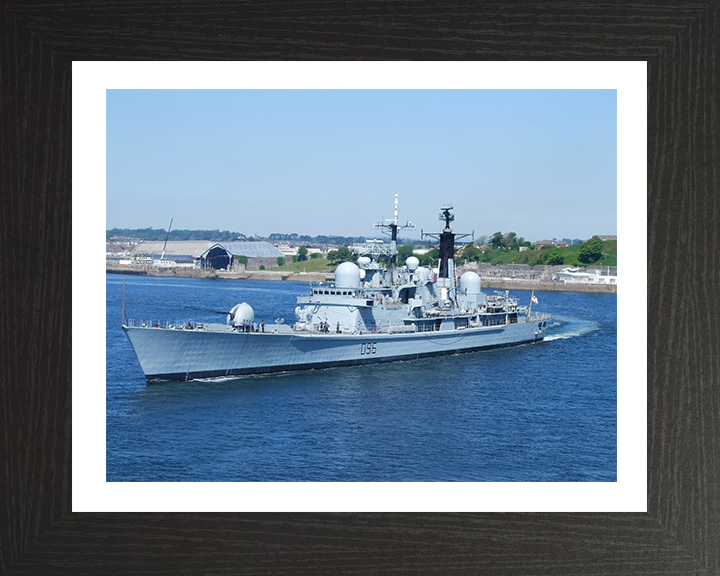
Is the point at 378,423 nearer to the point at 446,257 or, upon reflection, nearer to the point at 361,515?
the point at 361,515

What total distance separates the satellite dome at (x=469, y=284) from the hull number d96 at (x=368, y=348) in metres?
5.41

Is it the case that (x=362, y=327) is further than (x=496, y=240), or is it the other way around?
(x=496, y=240)

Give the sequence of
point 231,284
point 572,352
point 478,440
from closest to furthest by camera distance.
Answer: point 478,440 < point 572,352 < point 231,284

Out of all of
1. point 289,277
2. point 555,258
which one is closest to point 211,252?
point 289,277

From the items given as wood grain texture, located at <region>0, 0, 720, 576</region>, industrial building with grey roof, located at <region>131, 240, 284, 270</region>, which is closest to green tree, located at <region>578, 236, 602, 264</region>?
industrial building with grey roof, located at <region>131, 240, 284, 270</region>

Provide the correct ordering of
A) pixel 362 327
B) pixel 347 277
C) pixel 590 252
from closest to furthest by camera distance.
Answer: pixel 362 327, pixel 347 277, pixel 590 252

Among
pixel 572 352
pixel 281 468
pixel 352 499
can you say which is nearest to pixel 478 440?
pixel 281 468

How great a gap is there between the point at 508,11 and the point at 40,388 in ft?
13.2

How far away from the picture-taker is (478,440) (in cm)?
1092

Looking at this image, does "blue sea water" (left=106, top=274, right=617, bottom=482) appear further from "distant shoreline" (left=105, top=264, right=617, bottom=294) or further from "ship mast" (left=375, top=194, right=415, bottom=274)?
"distant shoreline" (left=105, top=264, right=617, bottom=294)

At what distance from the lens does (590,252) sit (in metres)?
30.9

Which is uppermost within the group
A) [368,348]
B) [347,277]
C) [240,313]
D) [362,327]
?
[347,277]

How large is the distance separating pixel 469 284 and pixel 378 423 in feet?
36.4

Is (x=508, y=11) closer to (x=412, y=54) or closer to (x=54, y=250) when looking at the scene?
(x=412, y=54)
